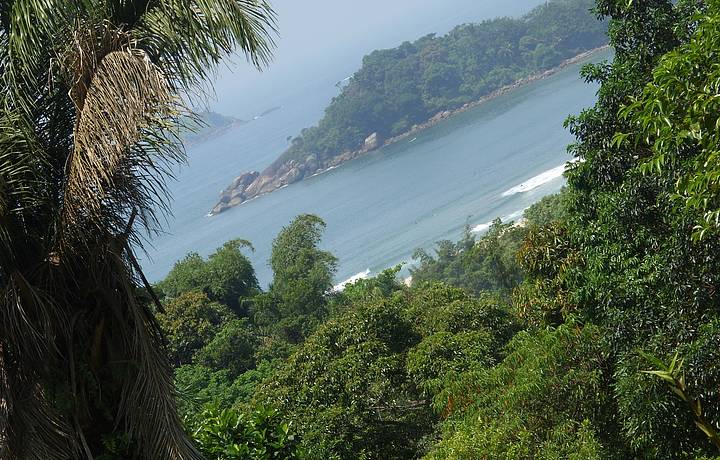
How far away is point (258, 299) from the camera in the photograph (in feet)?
89.4

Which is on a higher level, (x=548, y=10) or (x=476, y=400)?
(x=548, y=10)

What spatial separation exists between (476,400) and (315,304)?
1852 centimetres

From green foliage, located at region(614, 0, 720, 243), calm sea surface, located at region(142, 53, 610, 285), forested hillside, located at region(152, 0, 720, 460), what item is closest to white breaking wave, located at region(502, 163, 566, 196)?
calm sea surface, located at region(142, 53, 610, 285)

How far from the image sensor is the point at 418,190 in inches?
2322

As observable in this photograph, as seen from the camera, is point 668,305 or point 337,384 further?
point 337,384

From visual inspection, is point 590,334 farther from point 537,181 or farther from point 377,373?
point 537,181

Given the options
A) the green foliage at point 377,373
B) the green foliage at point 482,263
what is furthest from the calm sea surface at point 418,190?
the green foliage at point 377,373

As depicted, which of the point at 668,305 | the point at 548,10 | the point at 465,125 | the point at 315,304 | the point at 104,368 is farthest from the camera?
the point at 548,10

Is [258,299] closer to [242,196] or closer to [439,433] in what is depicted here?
[439,433]

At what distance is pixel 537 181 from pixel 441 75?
4064cm

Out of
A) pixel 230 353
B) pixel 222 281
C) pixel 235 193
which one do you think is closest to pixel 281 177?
pixel 235 193

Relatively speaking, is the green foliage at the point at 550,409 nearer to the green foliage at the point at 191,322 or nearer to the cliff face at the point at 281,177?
the green foliage at the point at 191,322

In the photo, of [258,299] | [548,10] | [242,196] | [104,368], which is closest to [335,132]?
[242,196]

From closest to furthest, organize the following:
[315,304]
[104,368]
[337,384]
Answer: [104,368] → [337,384] → [315,304]
